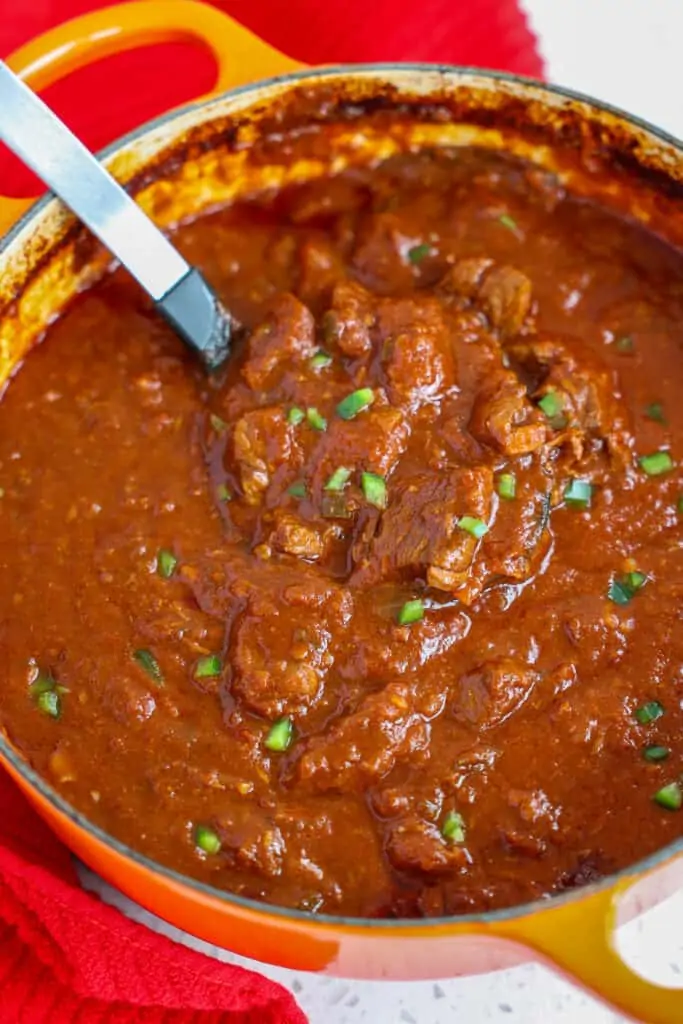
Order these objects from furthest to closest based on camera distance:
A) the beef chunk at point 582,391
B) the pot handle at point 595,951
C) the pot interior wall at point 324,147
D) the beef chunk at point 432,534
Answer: the pot interior wall at point 324,147
the beef chunk at point 582,391
the beef chunk at point 432,534
the pot handle at point 595,951

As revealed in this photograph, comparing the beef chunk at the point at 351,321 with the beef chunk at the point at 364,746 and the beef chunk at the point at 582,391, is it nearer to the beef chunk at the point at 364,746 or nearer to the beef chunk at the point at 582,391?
the beef chunk at the point at 582,391

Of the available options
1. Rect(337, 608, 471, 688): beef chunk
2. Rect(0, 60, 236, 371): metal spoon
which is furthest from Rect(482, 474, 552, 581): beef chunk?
Rect(0, 60, 236, 371): metal spoon

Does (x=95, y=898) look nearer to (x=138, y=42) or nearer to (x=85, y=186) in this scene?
(x=85, y=186)

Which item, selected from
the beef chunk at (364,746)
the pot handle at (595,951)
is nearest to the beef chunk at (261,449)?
the beef chunk at (364,746)

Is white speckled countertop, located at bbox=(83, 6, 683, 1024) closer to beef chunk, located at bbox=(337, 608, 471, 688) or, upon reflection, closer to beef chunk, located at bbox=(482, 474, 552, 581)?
beef chunk, located at bbox=(337, 608, 471, 688)

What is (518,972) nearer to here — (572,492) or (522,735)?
(522,735)

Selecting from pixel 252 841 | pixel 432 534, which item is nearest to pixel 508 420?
pixel 432 534

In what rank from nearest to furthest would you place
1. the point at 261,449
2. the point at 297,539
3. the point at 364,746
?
the point at 364,746
the point at 297,539
the point at 261,449
